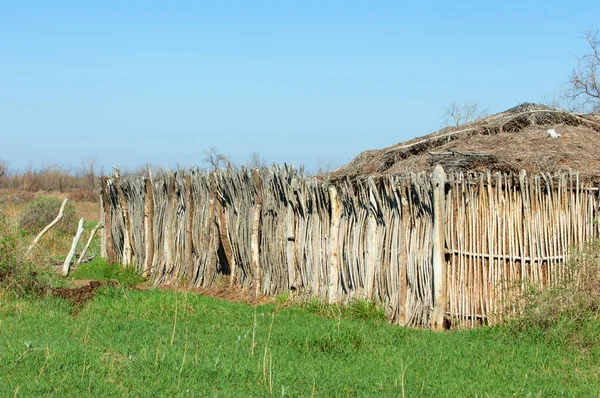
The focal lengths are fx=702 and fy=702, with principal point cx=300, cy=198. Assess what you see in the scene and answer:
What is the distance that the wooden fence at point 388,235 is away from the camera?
7652 mm

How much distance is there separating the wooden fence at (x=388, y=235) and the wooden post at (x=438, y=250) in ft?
0.04

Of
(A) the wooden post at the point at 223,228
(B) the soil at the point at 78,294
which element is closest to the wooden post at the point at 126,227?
(B) the soil at the point at 78,294

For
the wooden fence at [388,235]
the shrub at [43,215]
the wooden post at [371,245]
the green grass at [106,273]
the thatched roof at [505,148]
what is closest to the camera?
the wooden fence at [388,235]

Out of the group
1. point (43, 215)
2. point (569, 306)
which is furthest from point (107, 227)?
point (569, 306)

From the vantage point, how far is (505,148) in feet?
30.5

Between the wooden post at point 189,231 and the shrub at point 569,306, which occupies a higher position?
the wooden post at point 189,231

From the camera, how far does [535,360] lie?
612cm

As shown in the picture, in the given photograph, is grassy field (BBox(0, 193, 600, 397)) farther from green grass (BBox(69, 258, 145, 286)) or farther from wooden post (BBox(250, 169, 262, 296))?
green grass (BBox(69, 258, 145, 286))

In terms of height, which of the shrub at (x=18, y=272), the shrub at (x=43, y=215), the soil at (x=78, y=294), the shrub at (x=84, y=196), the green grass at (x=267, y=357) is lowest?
the green grass at (x=267, y=357)

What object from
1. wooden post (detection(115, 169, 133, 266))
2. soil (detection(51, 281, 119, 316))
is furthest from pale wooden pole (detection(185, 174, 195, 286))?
wooden post (detection(115, 169, 133, 266))

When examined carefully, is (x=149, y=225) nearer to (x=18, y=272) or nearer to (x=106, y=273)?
(x=106, y=273)

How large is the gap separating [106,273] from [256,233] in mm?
3293

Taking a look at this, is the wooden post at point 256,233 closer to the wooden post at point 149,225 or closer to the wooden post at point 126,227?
the wooden post at point 149,225

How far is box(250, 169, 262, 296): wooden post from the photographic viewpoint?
9.59 m
